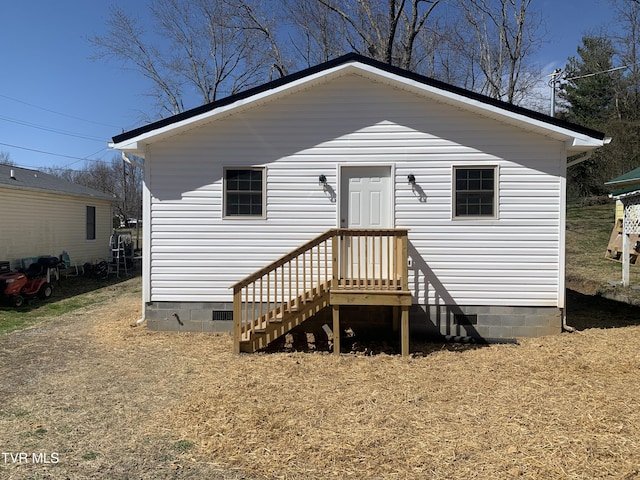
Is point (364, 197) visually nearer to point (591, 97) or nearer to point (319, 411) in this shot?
point (319, 411)

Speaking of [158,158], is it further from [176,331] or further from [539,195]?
[539,195]

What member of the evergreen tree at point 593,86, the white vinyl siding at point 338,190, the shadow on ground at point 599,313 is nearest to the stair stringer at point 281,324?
the white vinyl siding at point 338,190

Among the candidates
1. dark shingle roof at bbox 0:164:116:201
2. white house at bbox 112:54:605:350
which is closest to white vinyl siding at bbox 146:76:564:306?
white house at bbox 112:54:605:350

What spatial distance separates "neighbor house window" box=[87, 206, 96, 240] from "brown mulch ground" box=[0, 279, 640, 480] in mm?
11065

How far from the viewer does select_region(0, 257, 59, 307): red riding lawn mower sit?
9852mm

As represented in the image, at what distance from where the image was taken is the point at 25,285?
10.3 m

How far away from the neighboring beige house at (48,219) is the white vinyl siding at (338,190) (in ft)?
26.2

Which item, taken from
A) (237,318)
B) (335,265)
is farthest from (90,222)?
(335,265)

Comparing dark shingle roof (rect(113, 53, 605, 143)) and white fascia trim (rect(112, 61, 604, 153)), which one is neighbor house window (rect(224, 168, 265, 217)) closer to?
white fascia trim (rect(112, 61, 604, 153))

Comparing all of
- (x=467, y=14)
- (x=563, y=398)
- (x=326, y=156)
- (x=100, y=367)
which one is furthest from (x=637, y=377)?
(x=467, y=14)

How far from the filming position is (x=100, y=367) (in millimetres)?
5578

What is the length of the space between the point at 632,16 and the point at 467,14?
10.0 m

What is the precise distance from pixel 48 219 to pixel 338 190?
11725 mm

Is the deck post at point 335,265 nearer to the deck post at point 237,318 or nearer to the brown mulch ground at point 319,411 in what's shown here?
the brown mulch ground at point 319,411
